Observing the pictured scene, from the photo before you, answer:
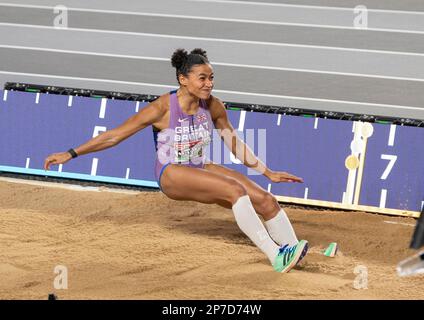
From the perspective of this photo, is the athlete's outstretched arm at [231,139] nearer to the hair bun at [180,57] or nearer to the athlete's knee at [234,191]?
the hair bun at [180,57]

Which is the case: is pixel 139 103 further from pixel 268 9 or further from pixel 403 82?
pixel 403 82

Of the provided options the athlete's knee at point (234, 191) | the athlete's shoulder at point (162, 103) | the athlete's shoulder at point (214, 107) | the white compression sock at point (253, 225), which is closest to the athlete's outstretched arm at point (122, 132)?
the athlete's shoulder at point (162, 103)

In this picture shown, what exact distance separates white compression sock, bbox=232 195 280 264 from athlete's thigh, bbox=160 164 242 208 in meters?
0.12

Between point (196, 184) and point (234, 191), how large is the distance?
282 millimetres

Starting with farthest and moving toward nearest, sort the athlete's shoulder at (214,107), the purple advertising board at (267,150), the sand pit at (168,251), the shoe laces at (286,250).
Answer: the purple advertising board at (267,150) < the athlete's shoulder at (214,107) < the shoe laces at (286,250) < the sand pit at (168,251)

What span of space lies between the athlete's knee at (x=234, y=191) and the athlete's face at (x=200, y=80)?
2.20 feet

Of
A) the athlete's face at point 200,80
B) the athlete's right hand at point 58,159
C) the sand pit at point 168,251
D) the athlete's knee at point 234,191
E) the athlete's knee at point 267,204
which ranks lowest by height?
the sand pit at point 168,251

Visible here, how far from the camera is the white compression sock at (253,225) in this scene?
716 cm

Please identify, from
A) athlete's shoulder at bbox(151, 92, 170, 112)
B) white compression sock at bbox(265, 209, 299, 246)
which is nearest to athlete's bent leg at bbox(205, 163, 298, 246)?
white compression sock at bbox(265, 209, 299, 246)

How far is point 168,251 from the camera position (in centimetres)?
787

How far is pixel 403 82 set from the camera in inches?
419

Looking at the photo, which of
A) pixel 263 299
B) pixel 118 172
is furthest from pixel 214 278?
pixel 118 172

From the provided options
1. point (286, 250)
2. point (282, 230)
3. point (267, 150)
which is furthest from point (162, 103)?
point (267, 150)

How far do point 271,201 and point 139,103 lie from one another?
2989 mm
